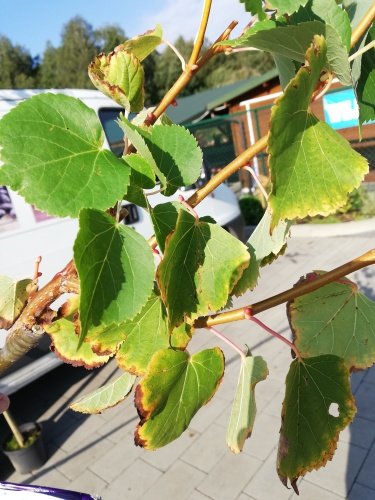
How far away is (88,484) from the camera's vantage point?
9.75 ft

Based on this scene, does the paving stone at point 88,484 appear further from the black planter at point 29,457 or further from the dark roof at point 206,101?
the dark roof at point 206,101

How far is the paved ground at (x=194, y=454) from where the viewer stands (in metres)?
2.70

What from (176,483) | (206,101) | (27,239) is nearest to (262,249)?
(176,483)

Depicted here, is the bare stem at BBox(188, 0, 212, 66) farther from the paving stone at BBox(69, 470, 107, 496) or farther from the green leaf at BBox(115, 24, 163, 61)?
the paving stone at BBox(69, 470, 107, 496)

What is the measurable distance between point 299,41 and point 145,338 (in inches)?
13.3

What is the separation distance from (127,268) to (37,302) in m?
0.23

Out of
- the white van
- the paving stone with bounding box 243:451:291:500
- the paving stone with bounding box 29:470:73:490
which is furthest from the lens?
the white van

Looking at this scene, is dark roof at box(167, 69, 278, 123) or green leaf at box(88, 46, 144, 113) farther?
dark roof at box(167, 69, 278, 123)

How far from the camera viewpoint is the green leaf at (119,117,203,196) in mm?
410

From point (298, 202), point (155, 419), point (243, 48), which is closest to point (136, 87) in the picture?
point (243, 48)

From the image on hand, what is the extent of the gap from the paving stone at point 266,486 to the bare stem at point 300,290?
2.54 m

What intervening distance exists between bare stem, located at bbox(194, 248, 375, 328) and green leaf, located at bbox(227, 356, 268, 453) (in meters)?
0.08

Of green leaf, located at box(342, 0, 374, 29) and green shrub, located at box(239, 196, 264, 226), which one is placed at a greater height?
green leaf, located at box(342, 0, 374, 29)

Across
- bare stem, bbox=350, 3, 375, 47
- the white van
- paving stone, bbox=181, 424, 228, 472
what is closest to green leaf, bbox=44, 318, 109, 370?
bare stem, bbox=350, 3, 375, 47
